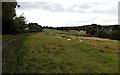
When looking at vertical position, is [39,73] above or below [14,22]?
below

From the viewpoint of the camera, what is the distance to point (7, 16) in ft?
108

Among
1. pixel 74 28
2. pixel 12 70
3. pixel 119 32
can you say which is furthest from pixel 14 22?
pixel 74 28

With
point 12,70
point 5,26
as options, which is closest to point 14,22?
point 5,26

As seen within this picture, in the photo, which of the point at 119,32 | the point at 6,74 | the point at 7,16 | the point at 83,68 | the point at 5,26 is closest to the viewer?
the point at 6,74

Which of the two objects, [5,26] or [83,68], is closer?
[83,68]

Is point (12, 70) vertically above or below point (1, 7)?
below

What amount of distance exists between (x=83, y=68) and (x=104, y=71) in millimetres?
1414

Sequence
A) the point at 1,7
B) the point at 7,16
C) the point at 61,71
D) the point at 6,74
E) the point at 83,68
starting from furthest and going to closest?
1. the point at 7,16
2. the point at 1,7
3. the point at 83,68
4. the point at 61,71
5. the point at 6,74

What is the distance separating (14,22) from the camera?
38.7 meters

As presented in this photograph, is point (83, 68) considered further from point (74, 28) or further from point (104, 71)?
point (74, 28)

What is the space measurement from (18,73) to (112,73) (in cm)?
575

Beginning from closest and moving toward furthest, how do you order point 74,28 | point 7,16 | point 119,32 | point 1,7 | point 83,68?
point 83,68 → point 1,7 → point 7,16 → point 119,32 → point 74,28

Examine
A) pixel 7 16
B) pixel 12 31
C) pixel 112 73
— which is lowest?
pixel 112 73

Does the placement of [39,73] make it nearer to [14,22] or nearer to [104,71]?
[104,71]
